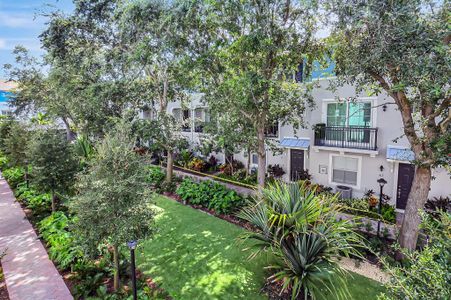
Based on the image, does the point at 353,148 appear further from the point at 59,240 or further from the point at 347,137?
the point at 59,240

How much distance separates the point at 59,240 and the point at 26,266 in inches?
43.4

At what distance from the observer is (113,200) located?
578 centimetres

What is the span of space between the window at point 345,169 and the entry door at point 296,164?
1.96 meters

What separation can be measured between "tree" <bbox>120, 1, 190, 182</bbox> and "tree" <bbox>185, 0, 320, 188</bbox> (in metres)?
0.95

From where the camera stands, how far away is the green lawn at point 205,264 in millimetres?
6812

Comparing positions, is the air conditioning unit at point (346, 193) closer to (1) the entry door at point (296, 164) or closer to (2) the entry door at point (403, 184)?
(2) the entry door at point (403, 184)

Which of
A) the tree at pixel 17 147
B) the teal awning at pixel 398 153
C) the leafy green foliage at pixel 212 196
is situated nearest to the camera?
the teal awning at pixel 398 153

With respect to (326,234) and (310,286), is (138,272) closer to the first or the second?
(310,286)

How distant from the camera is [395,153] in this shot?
40.4ft

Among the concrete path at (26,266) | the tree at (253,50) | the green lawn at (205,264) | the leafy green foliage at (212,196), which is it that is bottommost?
the green lawn at (205,264)

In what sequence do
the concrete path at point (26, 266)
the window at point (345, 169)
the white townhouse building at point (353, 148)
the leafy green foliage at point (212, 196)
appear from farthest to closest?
the window at point (345, 169), the white townhouse building at point (353, 148), the leafy green foliage at point (212, 196), the concrete path at point (26, 266)

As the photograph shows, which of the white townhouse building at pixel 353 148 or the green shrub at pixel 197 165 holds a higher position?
the white townhouse building at pixel 353 148

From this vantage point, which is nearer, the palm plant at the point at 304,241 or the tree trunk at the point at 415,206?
the palm plant at the point at 304,241

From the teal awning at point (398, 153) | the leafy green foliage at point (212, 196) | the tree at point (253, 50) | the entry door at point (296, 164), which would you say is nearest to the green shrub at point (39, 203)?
the leafy green foliage at point (212, 196)
